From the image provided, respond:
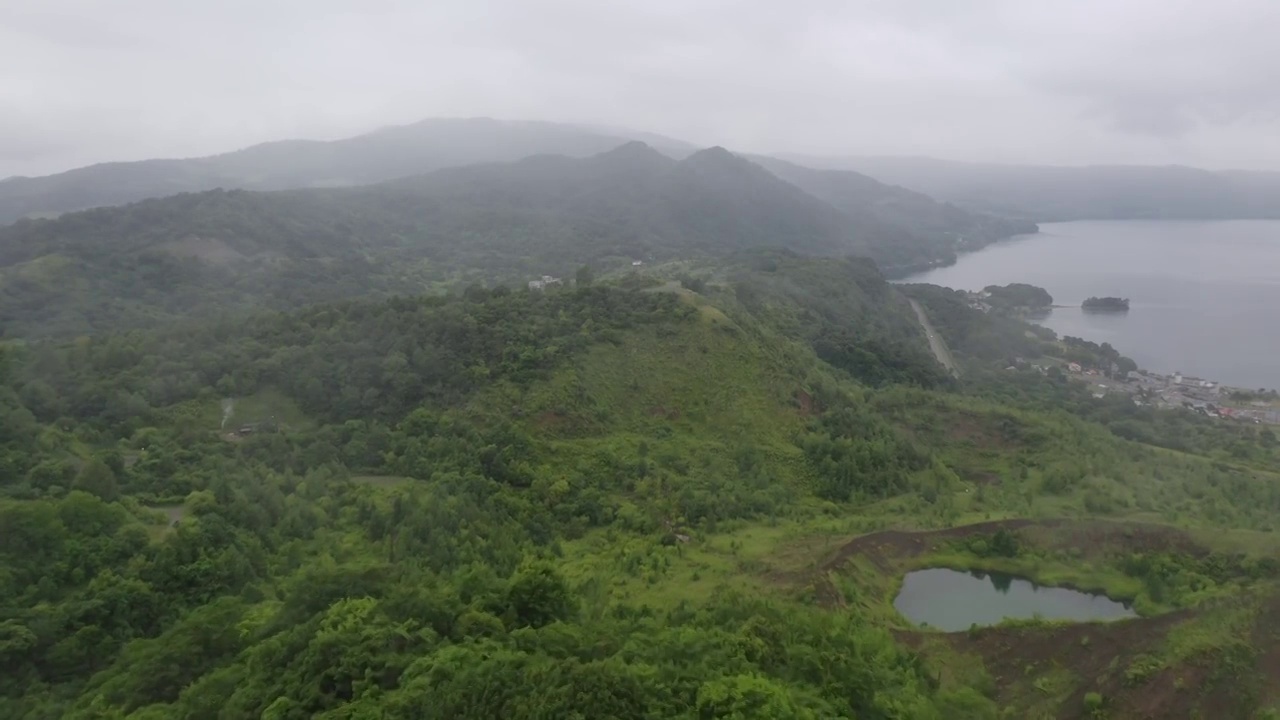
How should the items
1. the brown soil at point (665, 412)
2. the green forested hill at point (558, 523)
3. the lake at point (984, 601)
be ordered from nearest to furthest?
the green forested hill at point (558, 523) → the lake at point (984, 601) → the brown soil at point (665, 412)

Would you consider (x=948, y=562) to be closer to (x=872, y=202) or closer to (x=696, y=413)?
(x=696, y=413)

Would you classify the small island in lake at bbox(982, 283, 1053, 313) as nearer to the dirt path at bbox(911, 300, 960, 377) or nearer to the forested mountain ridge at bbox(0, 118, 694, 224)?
the dirt path at bbox(911, 300, 960, 377)

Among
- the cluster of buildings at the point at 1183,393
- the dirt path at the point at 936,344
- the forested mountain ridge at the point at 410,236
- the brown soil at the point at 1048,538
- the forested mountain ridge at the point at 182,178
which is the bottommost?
the cluster of buildings at the point at 1183,393

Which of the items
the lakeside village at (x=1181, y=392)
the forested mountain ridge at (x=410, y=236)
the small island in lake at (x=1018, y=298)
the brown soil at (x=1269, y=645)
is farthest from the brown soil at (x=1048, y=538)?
the small island in lake at (x=1018, y=298)

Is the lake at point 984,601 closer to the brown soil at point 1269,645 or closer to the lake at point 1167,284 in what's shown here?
the brown soil at point 1269,645

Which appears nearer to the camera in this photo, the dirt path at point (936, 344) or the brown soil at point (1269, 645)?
the brown soil at point (1269, 645)

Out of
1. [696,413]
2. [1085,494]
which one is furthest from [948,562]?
[696,413]
